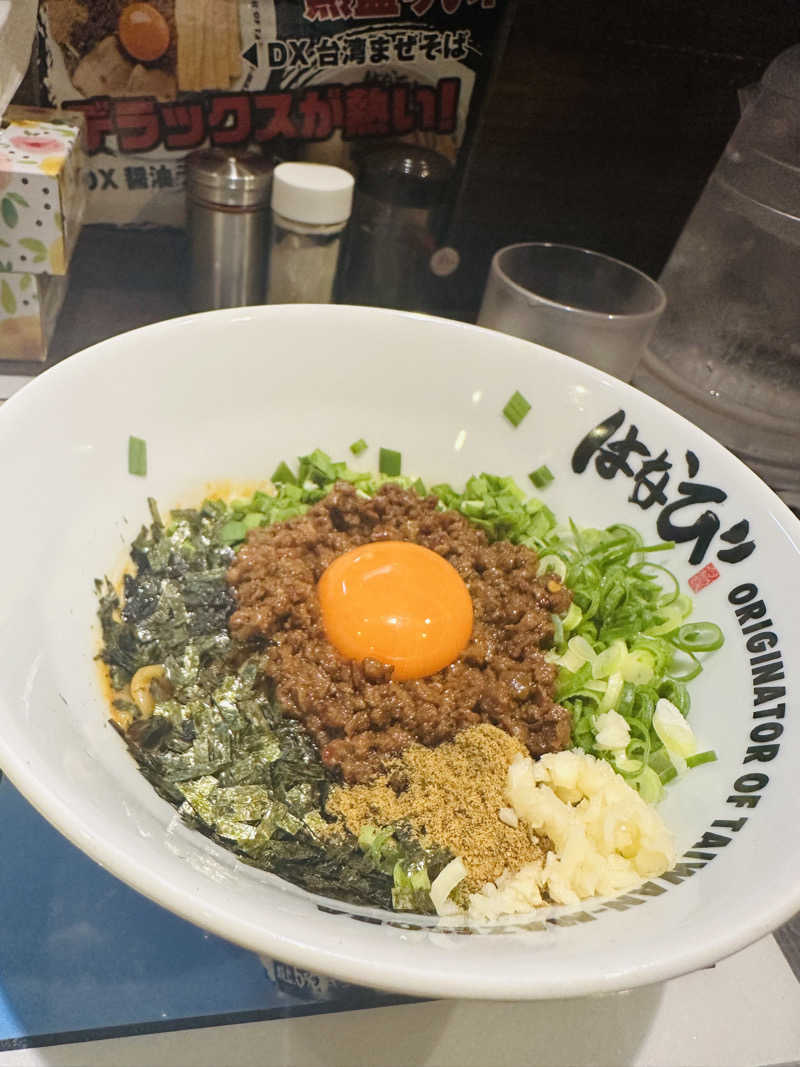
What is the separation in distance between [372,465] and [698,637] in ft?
2.91

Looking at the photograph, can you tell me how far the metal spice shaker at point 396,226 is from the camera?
216 cm

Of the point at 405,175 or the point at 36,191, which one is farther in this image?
the point at 405,175

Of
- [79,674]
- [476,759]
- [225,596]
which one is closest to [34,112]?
[225,596]

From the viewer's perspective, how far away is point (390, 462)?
1928mm

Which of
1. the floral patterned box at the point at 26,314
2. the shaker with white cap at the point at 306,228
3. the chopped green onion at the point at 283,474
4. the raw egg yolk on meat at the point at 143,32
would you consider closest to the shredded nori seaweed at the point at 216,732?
the chopped green onion at the point at 283,474

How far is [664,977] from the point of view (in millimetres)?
904

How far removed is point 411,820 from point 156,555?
77 centimetres

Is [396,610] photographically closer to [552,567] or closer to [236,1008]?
[552,567]

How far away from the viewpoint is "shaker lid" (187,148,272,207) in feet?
6.69

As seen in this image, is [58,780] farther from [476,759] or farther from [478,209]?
[478,209]

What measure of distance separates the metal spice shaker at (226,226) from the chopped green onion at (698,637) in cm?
160

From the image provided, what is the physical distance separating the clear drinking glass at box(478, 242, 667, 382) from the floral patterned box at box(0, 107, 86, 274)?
1.13 m

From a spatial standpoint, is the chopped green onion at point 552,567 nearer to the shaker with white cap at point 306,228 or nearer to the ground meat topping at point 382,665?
the ground meat topping at point 382,665

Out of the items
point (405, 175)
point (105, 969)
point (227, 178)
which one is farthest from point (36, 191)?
point (105, 969)
